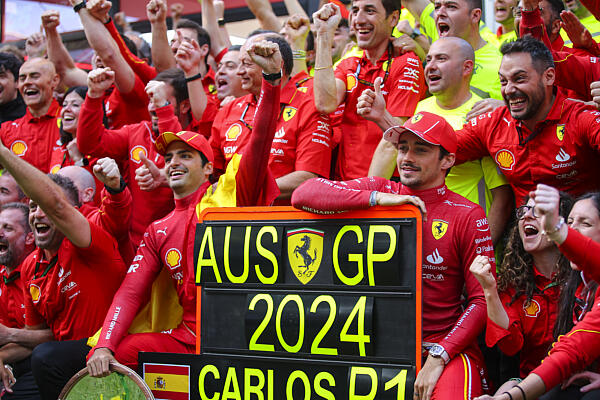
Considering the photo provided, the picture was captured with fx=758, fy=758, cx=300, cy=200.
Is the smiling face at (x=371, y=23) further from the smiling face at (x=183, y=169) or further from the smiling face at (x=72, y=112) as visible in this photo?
the smiling face at (x=72, y=112)

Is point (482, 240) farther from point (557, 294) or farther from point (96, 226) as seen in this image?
point (96, 226)

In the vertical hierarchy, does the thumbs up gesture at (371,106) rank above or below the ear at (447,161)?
above

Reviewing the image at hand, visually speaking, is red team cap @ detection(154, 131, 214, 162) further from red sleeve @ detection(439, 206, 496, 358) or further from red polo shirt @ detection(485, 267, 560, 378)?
red polo shirt @ detection(485, 267, 560, 378)

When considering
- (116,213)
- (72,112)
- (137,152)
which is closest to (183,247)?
(116,213)

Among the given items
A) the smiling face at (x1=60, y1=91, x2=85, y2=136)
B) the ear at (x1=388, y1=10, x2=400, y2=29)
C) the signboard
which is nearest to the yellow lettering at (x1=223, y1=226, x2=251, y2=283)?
the signboard

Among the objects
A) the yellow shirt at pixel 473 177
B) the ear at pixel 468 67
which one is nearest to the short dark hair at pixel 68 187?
the yellow shirt at pixel 473 177

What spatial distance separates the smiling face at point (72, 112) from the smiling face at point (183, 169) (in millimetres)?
2006

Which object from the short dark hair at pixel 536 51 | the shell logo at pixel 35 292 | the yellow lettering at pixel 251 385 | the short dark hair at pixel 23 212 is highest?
the short dark hair at pixel 536 51

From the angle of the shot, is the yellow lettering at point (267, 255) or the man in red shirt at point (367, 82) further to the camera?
the man in red shirt at point (367, 82)

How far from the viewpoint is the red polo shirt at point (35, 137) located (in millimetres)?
7691

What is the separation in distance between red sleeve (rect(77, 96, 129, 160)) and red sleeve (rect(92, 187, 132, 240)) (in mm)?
808

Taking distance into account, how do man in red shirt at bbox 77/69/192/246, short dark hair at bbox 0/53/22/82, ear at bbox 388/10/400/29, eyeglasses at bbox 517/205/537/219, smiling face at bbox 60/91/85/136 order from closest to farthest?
1. eyeglasses at bbox 517/205/537/219
2. ear at bbox 388/10/400/29
3. man in red shirt at bbox 77/69/192/246
4. smiling face at bbox 60/91/85/136
5. short dark hair at bbox 0/53/22/82

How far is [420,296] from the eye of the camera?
153 inches

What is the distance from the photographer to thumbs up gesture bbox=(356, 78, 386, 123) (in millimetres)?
4988
